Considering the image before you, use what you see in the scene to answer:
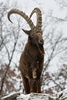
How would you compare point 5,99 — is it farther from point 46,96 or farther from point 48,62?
point 48,62

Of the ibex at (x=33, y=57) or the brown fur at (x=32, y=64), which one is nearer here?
the ibex at (x=33, y=57)

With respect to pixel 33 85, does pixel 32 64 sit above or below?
above

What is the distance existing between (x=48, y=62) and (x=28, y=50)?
2276cm

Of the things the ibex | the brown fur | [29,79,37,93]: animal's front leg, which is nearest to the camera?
the ibex

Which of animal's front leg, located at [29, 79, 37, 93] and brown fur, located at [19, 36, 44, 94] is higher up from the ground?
brown fur, located at [19, 36, 44, 94]

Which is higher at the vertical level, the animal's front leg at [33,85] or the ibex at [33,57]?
the ibex at [33,57]

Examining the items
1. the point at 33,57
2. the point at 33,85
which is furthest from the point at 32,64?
the point at 33,85

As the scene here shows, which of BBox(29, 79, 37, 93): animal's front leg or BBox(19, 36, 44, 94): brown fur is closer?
BBox(19, 36, 44, 94): brown fur

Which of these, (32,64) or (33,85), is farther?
(33,85)

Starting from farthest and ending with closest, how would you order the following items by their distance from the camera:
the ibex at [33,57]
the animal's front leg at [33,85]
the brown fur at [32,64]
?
the animal's front leg at [33,85]
the brown fur at [32,64]
the ibex at [33,57]

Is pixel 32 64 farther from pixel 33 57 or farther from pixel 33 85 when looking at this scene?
pixel 33 85

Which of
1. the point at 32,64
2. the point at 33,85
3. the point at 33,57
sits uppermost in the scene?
the point at 33,57

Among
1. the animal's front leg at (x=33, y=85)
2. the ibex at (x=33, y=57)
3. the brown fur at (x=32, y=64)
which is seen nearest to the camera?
the ibex at (x=33, y=57)

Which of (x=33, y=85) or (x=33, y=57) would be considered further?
(x=33, y=85)
